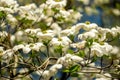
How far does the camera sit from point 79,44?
9.99ft

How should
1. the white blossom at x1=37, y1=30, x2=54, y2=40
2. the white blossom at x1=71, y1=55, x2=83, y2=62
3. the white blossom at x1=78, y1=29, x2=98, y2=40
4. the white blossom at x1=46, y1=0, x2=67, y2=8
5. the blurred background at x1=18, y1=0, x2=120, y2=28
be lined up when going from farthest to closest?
the blurred background at x1=18, y1=0, x2=120, y2=28
the white blossom at x1=46, y1=0, x2=67, y2=8
the white blossom at x1=37, y1=30, x2=54, y2=40
the white blossom at x1=78, y1=29, x2=98, y2=40
the white blossom at x1=71, y1=55, x2=83, y2=62

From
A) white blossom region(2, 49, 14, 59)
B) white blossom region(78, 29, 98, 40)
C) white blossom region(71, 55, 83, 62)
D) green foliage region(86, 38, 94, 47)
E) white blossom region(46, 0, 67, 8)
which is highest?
white blossom region(46, 0, 67, 8)

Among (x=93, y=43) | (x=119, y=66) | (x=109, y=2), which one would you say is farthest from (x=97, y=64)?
(x=109, y=2)

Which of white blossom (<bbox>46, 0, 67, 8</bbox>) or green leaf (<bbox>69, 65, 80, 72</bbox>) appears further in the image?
white blossom (<bbox>46, 0, 67, 8</bbox>)

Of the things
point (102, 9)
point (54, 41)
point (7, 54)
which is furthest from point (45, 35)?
point (102, 9)

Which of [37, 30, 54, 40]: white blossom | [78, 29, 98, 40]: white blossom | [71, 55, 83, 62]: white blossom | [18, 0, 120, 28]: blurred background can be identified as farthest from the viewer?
[18, 0, 120, 28]: blurred background

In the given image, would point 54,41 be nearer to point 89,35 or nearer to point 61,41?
point 61,41

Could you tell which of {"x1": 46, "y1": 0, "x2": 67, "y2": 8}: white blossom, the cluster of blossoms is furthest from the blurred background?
{"x1": 46, "y1": 0, "x2": 67, "y2": 8}: white blossom

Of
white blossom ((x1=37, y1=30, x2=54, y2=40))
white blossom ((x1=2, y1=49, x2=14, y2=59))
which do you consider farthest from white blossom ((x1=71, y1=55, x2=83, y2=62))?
white blossom ((x1=2, y1=49, x2=14, y2=59))

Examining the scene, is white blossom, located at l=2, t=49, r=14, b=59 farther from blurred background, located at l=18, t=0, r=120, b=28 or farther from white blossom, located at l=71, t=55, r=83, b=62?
blurred background, located at l=18, t=0, r=120, b=28

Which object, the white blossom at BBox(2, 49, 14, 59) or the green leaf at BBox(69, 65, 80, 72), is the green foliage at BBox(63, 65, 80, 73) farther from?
the white blossom at BBox(2, 49, 14, 59)

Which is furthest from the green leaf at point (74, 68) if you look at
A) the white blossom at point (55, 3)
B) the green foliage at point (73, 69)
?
the white blossom at point (55, 3)

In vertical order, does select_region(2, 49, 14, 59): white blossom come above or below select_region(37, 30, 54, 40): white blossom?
below

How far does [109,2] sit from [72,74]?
287 cm
